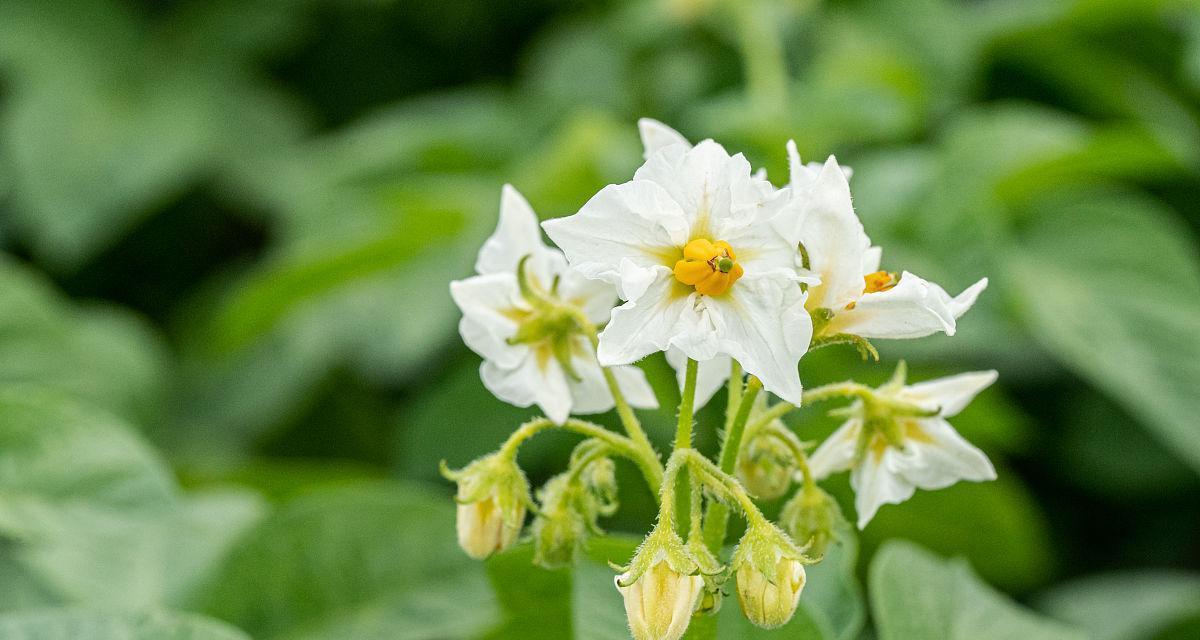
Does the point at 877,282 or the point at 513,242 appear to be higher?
the point at 513,242

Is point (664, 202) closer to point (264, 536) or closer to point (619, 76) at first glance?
point (264, 536)

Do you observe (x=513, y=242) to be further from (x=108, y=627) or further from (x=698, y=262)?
(x=108, y=627)

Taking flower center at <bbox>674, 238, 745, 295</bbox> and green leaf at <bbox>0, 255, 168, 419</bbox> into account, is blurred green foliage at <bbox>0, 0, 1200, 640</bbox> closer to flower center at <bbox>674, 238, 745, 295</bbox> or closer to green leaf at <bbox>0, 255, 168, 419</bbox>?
green leaf at <bbox>0, 255, 168, 419</bbox>

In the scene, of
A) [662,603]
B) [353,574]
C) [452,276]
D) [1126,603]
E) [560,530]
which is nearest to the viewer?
[662,603]

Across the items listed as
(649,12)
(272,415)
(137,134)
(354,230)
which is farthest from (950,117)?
(137,134)

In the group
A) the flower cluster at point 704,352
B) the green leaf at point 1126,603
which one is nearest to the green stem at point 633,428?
the flower cluster at point 704,352

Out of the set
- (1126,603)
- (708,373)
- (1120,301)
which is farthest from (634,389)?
(1120,301)

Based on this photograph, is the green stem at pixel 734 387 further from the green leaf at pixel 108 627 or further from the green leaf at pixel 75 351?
the green leaf at pixel 75 351
